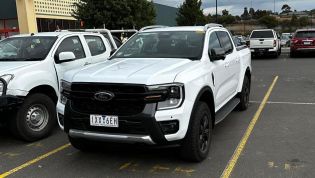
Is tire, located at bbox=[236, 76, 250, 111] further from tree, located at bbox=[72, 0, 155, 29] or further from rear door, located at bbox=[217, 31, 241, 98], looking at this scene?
tree, located at bbox=[72, 0, 155, 29]

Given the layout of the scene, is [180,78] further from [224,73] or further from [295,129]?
[295,129]

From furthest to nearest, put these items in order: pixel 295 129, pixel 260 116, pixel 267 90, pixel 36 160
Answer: pixel 267 90
pixel 260 116
pixel 295 129
pixel 36 160

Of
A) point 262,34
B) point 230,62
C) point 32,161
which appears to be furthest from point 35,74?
point 262,34

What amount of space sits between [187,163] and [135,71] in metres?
1.36

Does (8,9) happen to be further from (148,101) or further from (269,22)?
(269,22)

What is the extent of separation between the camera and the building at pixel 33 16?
32.2 metres

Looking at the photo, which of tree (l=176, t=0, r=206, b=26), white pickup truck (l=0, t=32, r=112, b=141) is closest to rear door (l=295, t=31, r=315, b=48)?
white pickup truck (l=0, t=32, r=112, b=141)

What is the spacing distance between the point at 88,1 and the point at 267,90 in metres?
15.3

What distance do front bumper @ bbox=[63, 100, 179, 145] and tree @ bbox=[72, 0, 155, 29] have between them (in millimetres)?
19380

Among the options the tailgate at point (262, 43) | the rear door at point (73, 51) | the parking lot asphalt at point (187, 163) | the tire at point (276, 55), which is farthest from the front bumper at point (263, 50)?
the rear door at point (73, 51)

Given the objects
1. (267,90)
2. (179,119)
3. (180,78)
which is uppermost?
(180,78)

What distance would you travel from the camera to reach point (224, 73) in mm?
6703

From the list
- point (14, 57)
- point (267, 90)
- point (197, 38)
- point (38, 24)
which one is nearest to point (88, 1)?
point (38, 24)

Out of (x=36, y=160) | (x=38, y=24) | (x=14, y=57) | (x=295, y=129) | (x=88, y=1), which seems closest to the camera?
(x=36, y=160)
